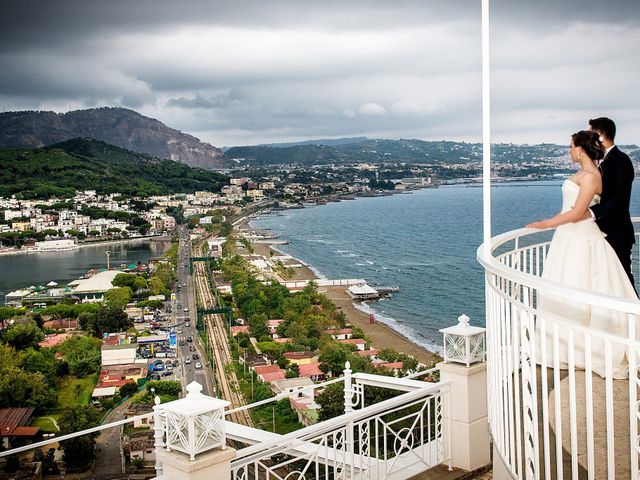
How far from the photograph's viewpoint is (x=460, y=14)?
10.1 feet

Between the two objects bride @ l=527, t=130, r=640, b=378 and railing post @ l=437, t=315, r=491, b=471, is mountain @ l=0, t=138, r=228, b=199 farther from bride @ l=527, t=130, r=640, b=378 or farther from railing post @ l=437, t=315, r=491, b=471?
bride @ l=527, t=130, r=640, b=378

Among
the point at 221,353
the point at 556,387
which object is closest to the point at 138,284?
the point at 221,353

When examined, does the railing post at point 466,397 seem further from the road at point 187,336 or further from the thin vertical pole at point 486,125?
the road at point 187,336

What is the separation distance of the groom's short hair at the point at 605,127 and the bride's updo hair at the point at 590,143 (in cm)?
13

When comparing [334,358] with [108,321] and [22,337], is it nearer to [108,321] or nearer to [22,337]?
[108,321]

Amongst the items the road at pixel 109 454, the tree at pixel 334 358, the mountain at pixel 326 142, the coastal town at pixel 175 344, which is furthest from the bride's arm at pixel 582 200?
the mountain at pixel 326 142

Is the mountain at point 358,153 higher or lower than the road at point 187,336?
higher

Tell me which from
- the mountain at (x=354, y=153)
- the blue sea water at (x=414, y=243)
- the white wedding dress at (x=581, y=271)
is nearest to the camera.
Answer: the white wedding dress at (x=581, y=271)

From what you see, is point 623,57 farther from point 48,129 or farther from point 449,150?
point 48,129

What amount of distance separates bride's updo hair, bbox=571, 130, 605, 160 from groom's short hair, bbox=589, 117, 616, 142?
13 cm

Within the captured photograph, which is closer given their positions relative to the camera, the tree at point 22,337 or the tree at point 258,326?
the tree at point 22,337

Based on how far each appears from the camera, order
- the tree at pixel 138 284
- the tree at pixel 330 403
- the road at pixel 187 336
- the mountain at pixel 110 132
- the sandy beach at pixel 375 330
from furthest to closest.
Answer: the mountain at pixel 110 132, the tree at pixel 138 284, the road at pixel 187 336, the sandy beach at pixel 375 330, the tree at pixel 330 403

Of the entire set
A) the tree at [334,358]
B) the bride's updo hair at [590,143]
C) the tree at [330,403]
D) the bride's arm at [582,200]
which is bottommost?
the tree at [334,358]

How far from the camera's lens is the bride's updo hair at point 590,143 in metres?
2.08
